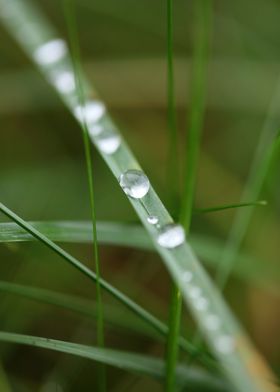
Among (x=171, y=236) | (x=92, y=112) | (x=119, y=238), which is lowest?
(x=171, y=236)

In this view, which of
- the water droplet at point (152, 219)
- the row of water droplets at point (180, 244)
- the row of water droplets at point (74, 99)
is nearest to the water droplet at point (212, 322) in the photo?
the row of water droplets at point (180, 244)

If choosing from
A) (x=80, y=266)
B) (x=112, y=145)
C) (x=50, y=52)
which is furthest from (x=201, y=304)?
(x=50, y=52)

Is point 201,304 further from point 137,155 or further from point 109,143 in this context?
point 137,155

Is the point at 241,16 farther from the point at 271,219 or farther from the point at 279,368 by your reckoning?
the point at 279,368

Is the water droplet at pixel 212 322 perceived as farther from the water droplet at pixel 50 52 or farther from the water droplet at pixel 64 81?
the water droplet at pixel 50 52

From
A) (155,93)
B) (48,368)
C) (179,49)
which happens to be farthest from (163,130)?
(48,368)

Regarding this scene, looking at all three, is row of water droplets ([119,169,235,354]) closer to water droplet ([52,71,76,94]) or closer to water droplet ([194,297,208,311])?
water droplet ([194,297,208,311])
